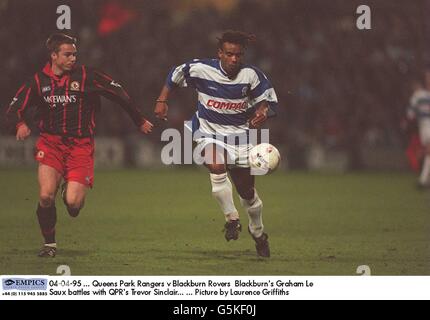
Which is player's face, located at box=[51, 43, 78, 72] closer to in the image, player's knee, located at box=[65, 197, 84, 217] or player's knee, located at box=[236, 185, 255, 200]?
player's knee, located at box=[65, 197, 84, 217]

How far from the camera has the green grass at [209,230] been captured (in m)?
8.80

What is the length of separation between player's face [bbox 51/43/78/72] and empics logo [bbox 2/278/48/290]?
2.07 meters

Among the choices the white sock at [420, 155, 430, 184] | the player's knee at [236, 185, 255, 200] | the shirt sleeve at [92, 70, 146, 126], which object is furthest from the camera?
the white sock at [420, 155, 430, 184]

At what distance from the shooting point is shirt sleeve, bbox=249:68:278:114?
8961mm

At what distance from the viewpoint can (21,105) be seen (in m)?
9.01

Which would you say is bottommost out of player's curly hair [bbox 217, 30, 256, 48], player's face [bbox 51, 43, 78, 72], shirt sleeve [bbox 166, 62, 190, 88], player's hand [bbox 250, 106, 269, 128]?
player's hand [bbox 250, 106, 269, 128]

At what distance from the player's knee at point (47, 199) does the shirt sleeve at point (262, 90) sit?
1.99 metres

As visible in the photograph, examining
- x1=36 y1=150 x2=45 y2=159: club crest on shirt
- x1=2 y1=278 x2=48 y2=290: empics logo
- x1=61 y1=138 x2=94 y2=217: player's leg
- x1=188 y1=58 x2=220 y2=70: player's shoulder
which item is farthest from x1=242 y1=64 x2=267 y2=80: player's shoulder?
x1=2 y1=278 x2=48 y2=290: empics logo

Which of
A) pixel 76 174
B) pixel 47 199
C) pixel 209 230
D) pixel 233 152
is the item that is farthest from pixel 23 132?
pixel 209 230

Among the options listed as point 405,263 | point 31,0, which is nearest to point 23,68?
point 31,0

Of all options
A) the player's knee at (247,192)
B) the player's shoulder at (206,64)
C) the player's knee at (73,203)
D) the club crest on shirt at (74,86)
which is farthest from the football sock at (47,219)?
the player's shoulder at (206,64)

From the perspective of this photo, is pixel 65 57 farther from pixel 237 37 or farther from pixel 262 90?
pixel 262 90

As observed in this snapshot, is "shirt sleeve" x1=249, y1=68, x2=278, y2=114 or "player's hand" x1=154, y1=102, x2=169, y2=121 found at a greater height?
"shirt sleeve" x1=249, y1=68, x2=278, y2=114

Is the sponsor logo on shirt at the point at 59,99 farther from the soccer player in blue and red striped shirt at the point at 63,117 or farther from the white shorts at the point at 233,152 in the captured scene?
the white shorts at the point at 233,152
